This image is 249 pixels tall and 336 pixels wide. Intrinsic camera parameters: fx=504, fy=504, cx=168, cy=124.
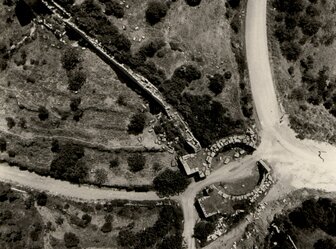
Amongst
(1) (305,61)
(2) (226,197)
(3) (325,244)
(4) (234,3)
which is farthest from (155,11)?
(3) (325,244)

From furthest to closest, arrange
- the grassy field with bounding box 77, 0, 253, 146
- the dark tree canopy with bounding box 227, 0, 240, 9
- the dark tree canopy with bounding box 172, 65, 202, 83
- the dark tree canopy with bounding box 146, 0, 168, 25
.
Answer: the dark tree canopy with bounding box 227, 0, 240, 9 < the grassy field with bounding box 77, 0, 253, 146 < the dark tree canopy with bounding box 172, 65, 202, 83 < the dark tree canopy with bounding box 146, 0, 168, 25

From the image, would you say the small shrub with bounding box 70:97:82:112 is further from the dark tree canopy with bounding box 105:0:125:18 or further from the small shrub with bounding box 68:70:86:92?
the dark tree canopy with bounding box 105:0:125:18

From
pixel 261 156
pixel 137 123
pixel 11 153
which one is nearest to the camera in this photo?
pixel 137 123

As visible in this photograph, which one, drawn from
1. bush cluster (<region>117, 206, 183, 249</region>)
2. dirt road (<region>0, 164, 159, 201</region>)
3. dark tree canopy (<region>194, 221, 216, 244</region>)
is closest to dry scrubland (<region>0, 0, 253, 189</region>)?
dirt road (<region>0, 164, 159, 201</region>)

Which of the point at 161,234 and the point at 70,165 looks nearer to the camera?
the point at 161,234

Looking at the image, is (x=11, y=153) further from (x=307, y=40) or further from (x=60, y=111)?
(x=307, y=40)

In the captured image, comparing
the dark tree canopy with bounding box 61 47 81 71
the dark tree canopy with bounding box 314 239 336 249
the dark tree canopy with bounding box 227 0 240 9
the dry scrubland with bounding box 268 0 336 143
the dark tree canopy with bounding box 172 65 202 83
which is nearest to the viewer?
the dark tree canopy with bounding box 314 239 336 249

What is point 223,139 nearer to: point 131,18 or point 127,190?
point 127,190

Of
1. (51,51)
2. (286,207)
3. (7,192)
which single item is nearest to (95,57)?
(51,51)
